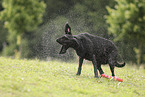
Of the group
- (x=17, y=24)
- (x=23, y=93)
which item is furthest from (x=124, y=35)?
(x=23, y=93)

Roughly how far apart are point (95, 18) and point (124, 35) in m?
10.6

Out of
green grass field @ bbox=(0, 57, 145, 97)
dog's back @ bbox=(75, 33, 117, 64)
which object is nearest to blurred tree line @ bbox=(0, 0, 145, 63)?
dog's back @ bbox=(75, 33, 117, 64)

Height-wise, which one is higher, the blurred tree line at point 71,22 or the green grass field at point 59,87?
the blurred tree line at point 71,22

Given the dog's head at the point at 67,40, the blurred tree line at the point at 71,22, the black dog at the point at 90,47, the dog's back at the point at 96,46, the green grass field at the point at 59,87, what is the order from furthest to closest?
1. the blurred tree line at the point at 71,22
2. the dog's back at the point at 96,46
3. the black dog at the point at 90,47
4. the dog's head at the point at 67,40
5. the green grass field at the point at 59,87

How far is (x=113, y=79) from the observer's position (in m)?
12.0

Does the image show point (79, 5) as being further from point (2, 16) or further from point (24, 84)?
point (24, 84)

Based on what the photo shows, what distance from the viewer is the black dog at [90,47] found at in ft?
36.6

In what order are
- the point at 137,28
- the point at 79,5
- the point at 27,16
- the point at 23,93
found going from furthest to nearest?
the point at 79,5 → the point at 27,16 → the point at 137,28 → the point at 23,93

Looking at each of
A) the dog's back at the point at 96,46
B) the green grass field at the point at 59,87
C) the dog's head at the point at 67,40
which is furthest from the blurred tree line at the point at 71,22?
the green grass field at the point at 59,87

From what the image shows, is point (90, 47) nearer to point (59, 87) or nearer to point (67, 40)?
point (67, 40)

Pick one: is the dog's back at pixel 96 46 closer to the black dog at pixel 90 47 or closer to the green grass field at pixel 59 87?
the black dog at pixel 90 47

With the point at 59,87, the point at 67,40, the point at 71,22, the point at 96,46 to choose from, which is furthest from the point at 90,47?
the point at 71,22

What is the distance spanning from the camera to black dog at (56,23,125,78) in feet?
36.6

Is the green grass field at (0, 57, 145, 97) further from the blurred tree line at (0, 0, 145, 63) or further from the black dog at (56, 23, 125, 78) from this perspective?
the blurred tree line at (0, 0, 145, 63)
